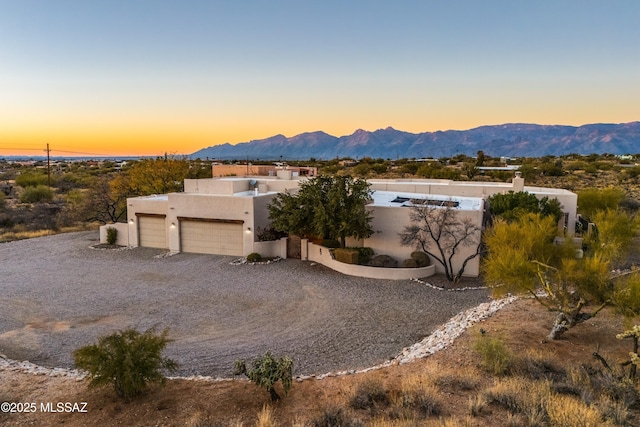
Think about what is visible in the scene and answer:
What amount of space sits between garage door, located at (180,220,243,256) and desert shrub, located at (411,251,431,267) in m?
9.50

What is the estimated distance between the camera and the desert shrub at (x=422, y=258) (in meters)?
19.0

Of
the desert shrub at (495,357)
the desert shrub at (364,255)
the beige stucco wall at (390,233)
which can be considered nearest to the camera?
the desert shrub at (495,357)

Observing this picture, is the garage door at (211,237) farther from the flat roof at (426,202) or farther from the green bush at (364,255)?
the flat roof at (426,202)

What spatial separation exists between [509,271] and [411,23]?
2495 cm

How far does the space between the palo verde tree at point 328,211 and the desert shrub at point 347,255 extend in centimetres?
67

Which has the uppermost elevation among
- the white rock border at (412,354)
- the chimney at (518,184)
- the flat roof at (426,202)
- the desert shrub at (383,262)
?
the chimney at (518,184)

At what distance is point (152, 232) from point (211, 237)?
4285 mm

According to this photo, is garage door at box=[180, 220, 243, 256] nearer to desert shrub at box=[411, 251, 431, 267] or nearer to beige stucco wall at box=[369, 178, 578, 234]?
beige stucco wall at box=[369, 178, 578, 234]

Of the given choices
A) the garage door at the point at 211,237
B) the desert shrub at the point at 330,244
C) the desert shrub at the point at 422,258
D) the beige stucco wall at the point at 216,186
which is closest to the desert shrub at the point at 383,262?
the desert shrub at the point at 422,258

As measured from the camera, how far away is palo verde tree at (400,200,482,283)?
1866cm

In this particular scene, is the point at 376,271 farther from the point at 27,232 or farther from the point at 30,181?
the point at 30,181

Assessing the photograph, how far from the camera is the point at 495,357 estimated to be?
28.8 feet

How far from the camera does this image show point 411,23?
30141 millimetres

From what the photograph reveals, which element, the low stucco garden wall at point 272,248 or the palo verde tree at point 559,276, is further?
the low stucco garden wall at point 272,248
